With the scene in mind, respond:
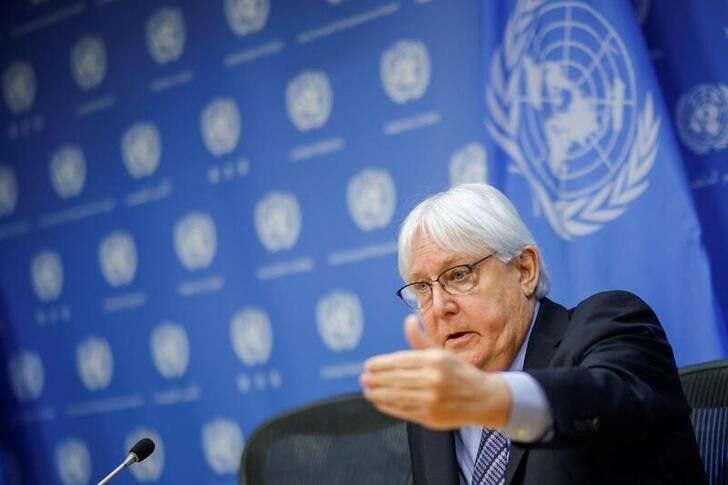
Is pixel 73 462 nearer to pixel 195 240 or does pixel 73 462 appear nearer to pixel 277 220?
pixel 195 240

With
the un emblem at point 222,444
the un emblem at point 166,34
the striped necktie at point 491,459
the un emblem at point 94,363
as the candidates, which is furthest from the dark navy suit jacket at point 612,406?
the un emblem at point 94,363

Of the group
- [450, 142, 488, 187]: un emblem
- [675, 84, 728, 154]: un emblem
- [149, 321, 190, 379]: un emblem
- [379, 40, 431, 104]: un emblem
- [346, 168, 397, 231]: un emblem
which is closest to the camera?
[675, 84, 728, 154]: un emblem

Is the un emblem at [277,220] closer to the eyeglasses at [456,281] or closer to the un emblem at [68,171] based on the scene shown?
the un emblem at [68,171]

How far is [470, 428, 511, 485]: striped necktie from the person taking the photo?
8.21 ft

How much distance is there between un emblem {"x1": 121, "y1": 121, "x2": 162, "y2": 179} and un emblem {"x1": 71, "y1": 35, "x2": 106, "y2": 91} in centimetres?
35

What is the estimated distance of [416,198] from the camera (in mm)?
4066

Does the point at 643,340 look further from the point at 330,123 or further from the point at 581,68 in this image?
the point at 330,123

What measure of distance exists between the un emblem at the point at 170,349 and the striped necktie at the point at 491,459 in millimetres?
2472

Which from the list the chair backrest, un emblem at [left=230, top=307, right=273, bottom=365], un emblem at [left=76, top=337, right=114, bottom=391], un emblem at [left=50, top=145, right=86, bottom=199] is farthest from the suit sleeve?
un emblem at [left=50, top=145, right=86, bottom=199]

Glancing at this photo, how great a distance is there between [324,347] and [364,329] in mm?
222

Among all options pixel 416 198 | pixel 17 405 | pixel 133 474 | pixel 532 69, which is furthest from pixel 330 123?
pixel 17 405

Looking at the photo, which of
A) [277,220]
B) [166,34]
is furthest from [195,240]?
[166,34]

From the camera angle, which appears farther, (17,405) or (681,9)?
(17,405)

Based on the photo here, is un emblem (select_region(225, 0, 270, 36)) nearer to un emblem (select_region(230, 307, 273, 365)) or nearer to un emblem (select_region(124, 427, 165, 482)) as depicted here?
un emblem (select_region(230, 307, 273, 365))
